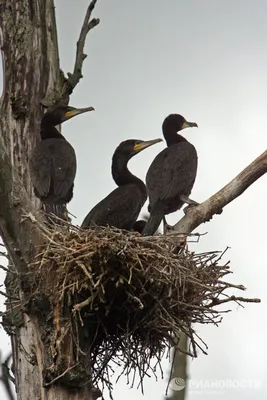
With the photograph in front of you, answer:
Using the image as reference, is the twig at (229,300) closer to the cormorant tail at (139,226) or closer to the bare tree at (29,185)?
the bare tree at (29,185)

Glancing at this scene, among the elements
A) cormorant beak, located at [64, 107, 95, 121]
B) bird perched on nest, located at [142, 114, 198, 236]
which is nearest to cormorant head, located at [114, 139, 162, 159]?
bird perched on nest, located at [142, 114, 198, 236]

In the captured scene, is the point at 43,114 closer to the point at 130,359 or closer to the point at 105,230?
the point at 105,230

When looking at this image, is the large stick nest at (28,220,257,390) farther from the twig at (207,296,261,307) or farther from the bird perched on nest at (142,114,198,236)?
the bird perched on nest at (142,114,198,236)

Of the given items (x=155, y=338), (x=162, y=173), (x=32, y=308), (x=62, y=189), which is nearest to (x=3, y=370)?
(x=32, y=308)

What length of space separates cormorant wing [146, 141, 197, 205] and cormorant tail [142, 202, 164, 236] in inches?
3.9

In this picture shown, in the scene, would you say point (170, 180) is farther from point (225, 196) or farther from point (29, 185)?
point (29, 185)

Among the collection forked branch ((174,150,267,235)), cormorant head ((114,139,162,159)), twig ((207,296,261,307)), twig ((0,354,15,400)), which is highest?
cormorant head ((114,139,162,159))

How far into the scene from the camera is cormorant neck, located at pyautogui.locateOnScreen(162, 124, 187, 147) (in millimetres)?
9828

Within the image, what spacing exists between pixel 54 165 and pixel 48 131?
1.37ft

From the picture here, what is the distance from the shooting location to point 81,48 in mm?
8969

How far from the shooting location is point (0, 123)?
25.3ft

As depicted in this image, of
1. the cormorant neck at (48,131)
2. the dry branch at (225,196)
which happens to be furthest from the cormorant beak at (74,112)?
the dry branch at (225,196)

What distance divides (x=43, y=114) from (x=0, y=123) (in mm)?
498

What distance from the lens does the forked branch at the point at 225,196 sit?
744cm
